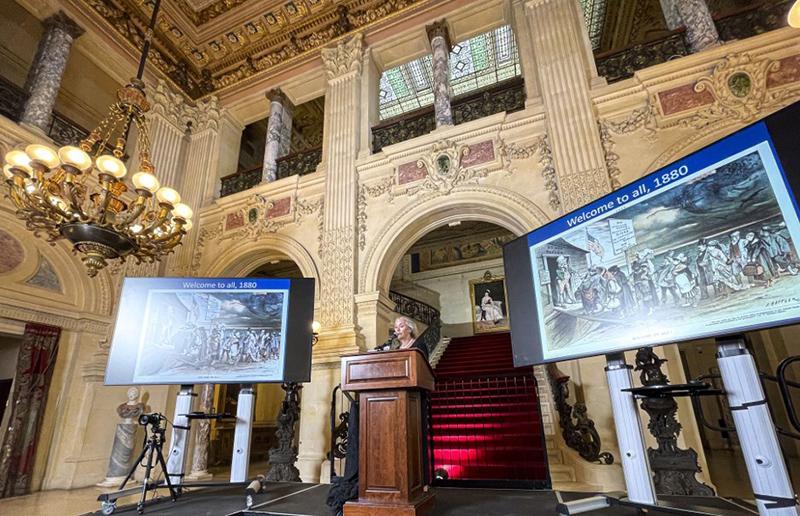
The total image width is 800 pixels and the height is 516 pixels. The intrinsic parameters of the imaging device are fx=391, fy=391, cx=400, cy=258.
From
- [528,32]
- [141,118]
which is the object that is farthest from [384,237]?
[528,32]

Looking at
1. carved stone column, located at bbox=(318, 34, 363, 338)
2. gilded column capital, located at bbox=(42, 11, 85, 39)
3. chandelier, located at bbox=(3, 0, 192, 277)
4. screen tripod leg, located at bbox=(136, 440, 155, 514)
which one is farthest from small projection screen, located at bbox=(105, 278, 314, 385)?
gilded column capital, located at bbox=(42, 11, 85, 39)

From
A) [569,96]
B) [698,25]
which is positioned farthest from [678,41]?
[569,96]

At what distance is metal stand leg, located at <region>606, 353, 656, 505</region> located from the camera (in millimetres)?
2268

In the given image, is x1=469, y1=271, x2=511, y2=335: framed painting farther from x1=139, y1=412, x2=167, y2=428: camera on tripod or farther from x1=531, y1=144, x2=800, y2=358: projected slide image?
x1=139, y1=412, x2=167, y2=428: camera on tripod

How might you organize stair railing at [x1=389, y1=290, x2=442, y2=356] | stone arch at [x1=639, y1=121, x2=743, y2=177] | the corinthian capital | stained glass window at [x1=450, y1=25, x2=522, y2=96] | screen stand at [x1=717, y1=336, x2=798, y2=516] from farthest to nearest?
stair railing at [x1=389, y1=290, x2=442, y2=356], stained glass window at [x1=450, y1=25, x2=522, y2=96], the corinthian capital, stone arch at [x1=639, y1=121, x2=743, y2=177], screen stand at [x1=717, y1=336, x2=798, y2=516]

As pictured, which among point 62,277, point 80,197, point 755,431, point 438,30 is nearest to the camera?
point 755,431

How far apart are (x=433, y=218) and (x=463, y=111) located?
71.7 inches

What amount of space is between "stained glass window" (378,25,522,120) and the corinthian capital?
107cm

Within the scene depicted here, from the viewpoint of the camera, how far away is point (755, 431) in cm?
182

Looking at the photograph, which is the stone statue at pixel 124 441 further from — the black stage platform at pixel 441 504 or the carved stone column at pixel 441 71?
the carved stone column at pixel 441 71

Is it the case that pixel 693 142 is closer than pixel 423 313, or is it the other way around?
pixel 693 142

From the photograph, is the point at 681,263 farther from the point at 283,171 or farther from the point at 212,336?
the point at 283,171

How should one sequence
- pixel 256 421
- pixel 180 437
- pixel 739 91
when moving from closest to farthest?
pixel 180 437, pixel 739 91, pixel 256 421

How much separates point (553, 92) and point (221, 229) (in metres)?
6.05
